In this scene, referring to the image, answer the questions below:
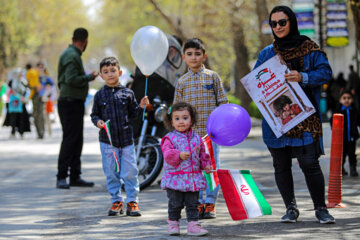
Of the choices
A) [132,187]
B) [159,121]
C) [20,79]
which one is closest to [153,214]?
[132,187]

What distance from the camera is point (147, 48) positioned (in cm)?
840

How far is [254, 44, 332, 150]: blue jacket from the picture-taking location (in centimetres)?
642

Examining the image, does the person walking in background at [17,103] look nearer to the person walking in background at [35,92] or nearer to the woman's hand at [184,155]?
the person walking in background at [35,92]

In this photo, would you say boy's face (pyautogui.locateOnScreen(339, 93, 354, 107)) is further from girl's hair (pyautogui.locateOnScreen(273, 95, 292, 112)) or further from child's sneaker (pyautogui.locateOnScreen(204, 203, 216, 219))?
girl's hair (pyautogui.locateOnScreen(273, 95, 292, 112))

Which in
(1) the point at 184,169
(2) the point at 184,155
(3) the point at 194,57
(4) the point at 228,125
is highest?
(3) the point at 194,57

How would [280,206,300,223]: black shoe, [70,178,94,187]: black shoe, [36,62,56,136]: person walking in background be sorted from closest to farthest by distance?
[280,206,300,223]: black shoe
[70,178,94,187]: black shoe
[36,62,56,136]: person walking in background

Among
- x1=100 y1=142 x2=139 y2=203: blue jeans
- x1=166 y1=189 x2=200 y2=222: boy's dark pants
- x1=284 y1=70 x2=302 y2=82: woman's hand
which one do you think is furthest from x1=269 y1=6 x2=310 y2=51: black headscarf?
x1=100 y1=142 x2=139 y2=203: blue jeans

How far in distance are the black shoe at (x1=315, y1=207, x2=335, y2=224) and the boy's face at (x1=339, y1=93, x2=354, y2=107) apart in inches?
161

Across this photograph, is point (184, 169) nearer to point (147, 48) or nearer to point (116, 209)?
point (116, 209)

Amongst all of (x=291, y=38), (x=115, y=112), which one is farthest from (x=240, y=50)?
(x=291, y=38)

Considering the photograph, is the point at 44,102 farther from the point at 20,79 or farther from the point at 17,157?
the point at 17,157

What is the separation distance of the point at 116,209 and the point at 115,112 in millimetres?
975

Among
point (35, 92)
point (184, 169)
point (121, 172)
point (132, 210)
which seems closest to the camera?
point (184, 169)

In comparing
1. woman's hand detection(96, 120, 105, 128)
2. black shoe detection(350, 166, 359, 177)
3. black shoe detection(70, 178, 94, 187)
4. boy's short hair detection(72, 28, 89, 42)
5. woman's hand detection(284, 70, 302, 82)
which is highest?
boy's short hair detection(72, 28, 89, 42)
